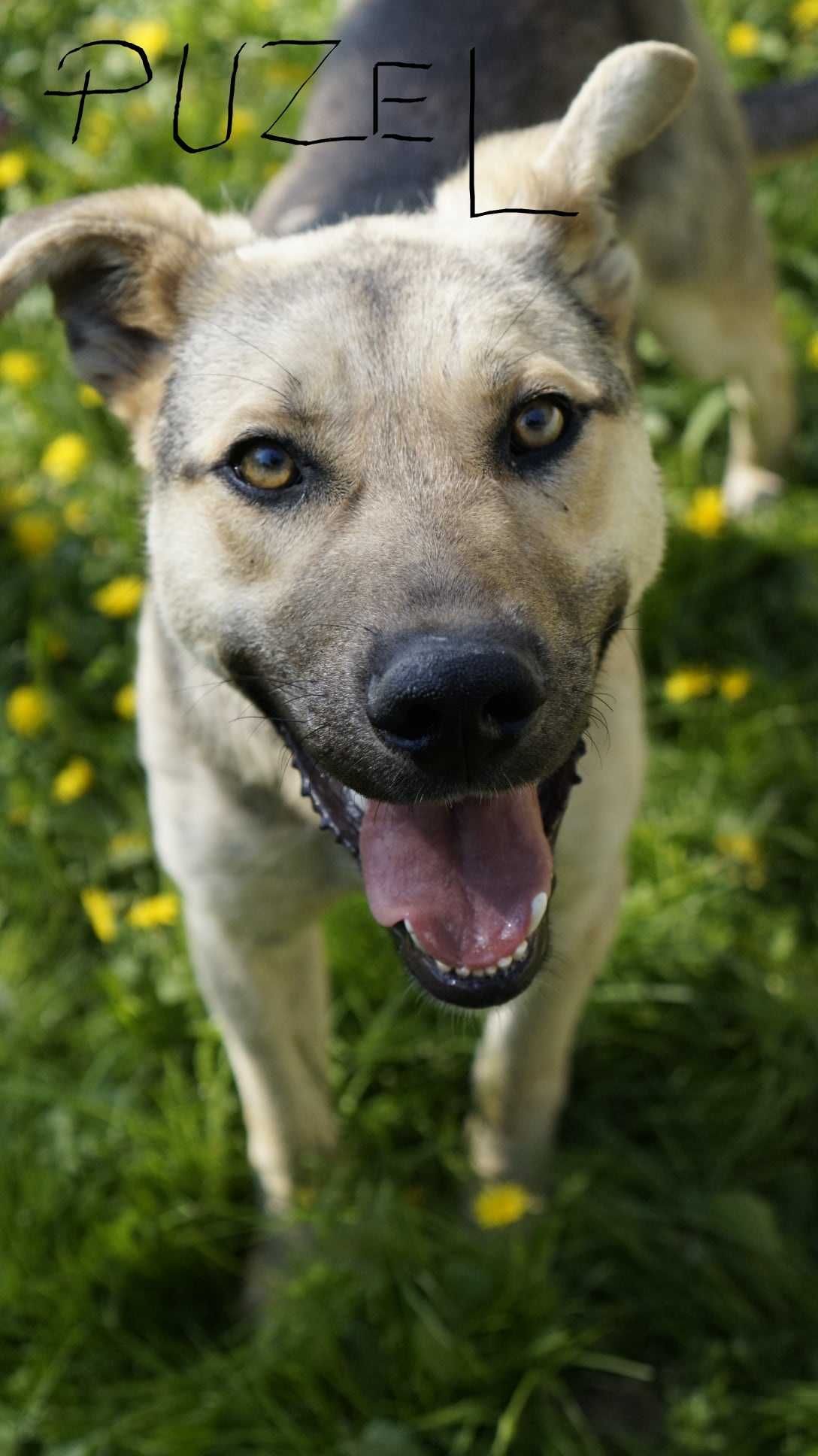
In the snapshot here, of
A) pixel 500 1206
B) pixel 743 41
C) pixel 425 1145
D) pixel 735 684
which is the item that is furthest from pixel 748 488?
pixel 500 1206

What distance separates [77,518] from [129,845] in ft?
4.55

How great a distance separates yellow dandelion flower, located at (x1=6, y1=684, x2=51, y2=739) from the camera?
4.68m

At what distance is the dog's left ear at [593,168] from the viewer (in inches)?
107

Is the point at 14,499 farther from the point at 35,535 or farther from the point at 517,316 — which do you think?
Answer: the point at 517,316

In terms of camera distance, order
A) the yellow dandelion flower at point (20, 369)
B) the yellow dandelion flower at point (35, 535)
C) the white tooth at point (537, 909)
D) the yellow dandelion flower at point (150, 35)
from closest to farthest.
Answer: the white tooth at point (537, 909) < the yellow dandelion flower at point (35, 535) < the yellow dandelion flower at point (20, 369) < the yellow dandelion flower at point (150, 35)

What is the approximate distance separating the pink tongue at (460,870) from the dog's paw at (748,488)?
3.10 meters

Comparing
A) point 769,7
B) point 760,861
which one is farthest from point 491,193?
point 769,7

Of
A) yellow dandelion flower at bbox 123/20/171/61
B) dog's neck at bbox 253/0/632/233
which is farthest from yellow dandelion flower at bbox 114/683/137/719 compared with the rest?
yellow dandelion flower at bbox 123/20/171/61

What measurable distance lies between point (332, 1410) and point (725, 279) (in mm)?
3542

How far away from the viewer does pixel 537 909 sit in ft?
8.46

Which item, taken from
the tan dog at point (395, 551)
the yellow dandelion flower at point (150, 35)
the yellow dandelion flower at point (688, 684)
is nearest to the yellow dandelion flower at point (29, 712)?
the tan dog at point (395, 551)

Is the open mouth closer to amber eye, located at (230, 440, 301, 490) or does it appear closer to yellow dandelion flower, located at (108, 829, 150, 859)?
amber eye, located at (230, 440, 301, 490)

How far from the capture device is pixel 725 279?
185 inches

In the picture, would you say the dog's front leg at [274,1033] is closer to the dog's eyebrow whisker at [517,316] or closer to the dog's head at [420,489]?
the dog's head at [420,489]
